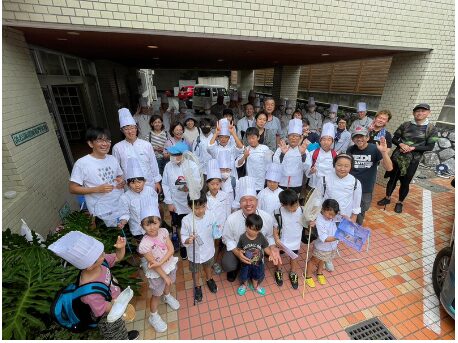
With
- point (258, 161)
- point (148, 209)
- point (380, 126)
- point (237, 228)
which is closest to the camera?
point (148, 209)

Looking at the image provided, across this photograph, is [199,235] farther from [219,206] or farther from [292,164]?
[292,164]

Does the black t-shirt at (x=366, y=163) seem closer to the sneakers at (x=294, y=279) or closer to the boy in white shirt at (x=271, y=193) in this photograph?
the boy in white shirt at (x=271, y=193)

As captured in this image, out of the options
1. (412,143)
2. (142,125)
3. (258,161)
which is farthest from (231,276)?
(142,125)

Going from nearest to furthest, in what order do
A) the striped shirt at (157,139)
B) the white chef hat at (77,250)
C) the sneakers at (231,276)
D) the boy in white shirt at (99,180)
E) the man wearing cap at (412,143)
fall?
the white chef hat at (77,250) → the boy in white shirt at (99,180) → the sneakers at (231,276) → the man wearing cap at (412,143) → the striped shirt at (157,139)

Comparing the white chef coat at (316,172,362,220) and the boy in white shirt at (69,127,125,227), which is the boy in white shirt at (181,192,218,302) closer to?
the boy in white shirt at (69,127,125,227)

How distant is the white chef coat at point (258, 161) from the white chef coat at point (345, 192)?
108 cm

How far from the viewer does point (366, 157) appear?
12.5ft

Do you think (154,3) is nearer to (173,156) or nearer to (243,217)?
(173,156)

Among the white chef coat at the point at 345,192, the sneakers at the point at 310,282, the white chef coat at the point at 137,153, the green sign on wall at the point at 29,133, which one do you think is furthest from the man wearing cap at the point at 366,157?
the green sign on wall at the point at 29,133

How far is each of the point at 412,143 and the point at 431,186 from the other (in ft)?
9.41

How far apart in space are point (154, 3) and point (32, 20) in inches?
64.0

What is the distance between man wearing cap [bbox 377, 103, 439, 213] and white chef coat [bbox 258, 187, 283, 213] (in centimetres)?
326

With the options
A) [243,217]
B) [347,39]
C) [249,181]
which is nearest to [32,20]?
[249,181]

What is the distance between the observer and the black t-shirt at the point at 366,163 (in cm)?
377
